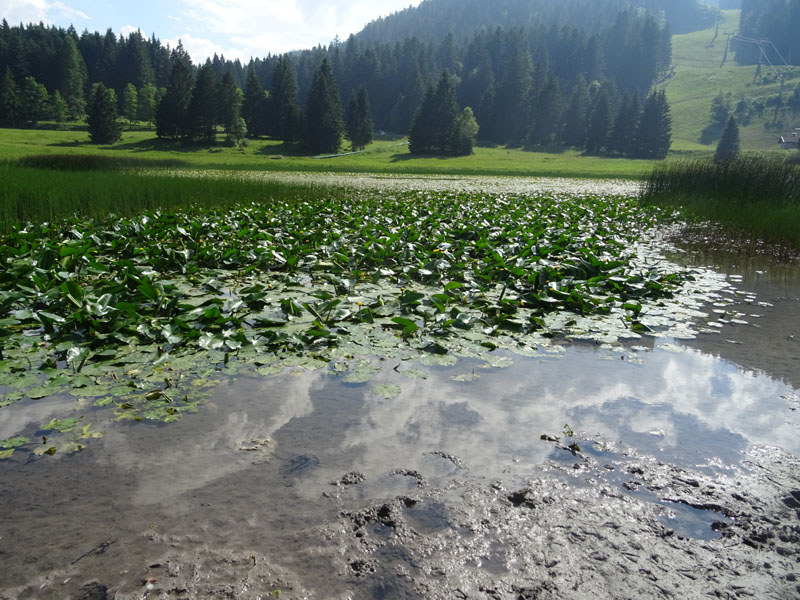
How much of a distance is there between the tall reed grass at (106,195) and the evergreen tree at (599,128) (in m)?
70.8

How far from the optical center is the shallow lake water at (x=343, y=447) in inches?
83.9

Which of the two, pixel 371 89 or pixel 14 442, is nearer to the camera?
pixel 14 442

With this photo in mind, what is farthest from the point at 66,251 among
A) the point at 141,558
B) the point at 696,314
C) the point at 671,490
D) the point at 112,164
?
the point at 112,164

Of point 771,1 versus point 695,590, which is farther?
point 771,1

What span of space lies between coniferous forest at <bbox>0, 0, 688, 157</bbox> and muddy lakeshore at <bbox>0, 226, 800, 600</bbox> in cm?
6974

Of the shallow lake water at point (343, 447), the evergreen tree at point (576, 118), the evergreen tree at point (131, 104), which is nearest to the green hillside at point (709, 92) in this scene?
the evergreen tree at point (576, 118)

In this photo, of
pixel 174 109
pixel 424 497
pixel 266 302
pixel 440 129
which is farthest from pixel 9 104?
pixel 424 497

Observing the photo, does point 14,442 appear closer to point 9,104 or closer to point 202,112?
point 202,112

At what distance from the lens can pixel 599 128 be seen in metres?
77.5

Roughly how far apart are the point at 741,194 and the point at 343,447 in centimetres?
1332

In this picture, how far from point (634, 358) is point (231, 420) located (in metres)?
3.33

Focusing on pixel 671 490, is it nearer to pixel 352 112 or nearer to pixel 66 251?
pixel 66 251

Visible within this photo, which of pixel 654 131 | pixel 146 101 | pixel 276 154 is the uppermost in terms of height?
pixel 146 101

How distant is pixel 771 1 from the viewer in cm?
15825
